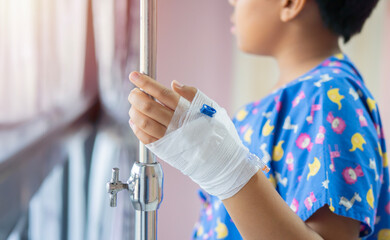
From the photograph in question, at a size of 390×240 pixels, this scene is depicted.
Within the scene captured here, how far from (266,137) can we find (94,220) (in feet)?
1.70

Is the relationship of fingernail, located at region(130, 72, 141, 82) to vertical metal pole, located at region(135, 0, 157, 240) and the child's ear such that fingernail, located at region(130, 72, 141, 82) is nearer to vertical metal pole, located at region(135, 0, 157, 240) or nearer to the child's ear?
vertical metal pole, located at region(135, 0, 157, 240)

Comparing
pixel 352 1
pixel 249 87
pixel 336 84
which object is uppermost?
pixel 352 1

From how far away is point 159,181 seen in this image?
0.55m

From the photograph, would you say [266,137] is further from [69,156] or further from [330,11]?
[69,156]

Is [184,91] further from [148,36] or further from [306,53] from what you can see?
[306,53]

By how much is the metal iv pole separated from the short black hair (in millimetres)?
458

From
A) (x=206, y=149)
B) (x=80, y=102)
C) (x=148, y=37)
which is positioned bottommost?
(x=80, y=102)

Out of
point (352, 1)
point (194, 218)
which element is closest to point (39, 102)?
point (352, 1)

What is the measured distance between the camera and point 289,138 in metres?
0.69

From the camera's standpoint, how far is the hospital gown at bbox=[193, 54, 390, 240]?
593 mm

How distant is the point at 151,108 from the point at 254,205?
0.63 ft

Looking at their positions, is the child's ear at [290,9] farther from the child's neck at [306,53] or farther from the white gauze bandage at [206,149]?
the white gauze bandage at [206,149]

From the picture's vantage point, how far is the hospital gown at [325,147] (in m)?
0.59

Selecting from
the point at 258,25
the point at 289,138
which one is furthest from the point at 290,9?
the point at 289,138
